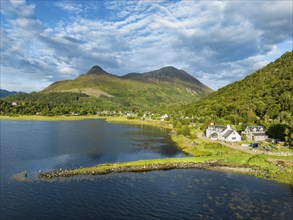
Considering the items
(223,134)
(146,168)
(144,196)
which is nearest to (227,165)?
(146,168)

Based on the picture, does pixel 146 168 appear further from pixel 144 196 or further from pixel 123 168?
pixel 144 196

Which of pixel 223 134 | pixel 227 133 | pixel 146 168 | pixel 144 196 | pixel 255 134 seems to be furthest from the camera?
pixel 223 134

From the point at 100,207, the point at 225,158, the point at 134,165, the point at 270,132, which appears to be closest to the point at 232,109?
the point at 270,132

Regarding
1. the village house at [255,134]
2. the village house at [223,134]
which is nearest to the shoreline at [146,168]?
the village house at [223,134]

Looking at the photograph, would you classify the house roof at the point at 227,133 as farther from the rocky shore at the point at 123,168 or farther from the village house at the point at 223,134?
the rocky shore at the point at 123,168

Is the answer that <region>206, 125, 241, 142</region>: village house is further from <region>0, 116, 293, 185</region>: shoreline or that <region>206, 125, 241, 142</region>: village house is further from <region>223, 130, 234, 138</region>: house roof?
<region>0, 116, 293, 185</region>: shoreline

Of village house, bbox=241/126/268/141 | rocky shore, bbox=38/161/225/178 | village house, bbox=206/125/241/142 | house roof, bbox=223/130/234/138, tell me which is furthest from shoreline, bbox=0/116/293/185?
village house, bbox=241/126/268/141
